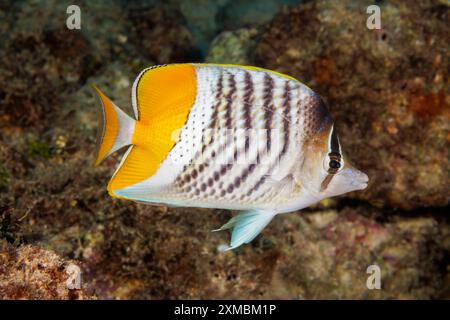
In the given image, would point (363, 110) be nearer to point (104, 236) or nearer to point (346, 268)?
point (346, 268)

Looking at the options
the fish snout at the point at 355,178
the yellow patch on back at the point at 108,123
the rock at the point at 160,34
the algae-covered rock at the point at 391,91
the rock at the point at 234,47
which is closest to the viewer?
the yellow patch on back at the point at 108,123

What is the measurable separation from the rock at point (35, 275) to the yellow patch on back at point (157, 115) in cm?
54

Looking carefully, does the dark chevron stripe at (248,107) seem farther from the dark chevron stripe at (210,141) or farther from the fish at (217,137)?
the dark chevron stripe at (210,141)

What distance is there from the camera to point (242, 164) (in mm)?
1783

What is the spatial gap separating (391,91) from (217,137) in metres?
2.82

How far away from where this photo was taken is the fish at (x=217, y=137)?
1767 mm

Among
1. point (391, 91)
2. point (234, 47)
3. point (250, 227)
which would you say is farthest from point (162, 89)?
point (234, 47)

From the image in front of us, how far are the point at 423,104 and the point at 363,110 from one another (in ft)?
1.94

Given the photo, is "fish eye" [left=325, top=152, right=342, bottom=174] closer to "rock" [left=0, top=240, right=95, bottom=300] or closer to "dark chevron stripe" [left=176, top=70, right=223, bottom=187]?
"dark chevron stripe" [left=176, top=70, right=223, bottom=187]

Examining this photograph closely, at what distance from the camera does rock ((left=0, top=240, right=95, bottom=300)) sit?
1.81 m

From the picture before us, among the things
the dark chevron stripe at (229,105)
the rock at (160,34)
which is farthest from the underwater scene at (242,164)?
the rock at (160,34)

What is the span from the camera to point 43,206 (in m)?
3.18

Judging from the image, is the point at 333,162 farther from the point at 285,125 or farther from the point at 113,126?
the point at 113,126

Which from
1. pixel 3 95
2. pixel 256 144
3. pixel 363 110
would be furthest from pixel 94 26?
pixel 256 144
